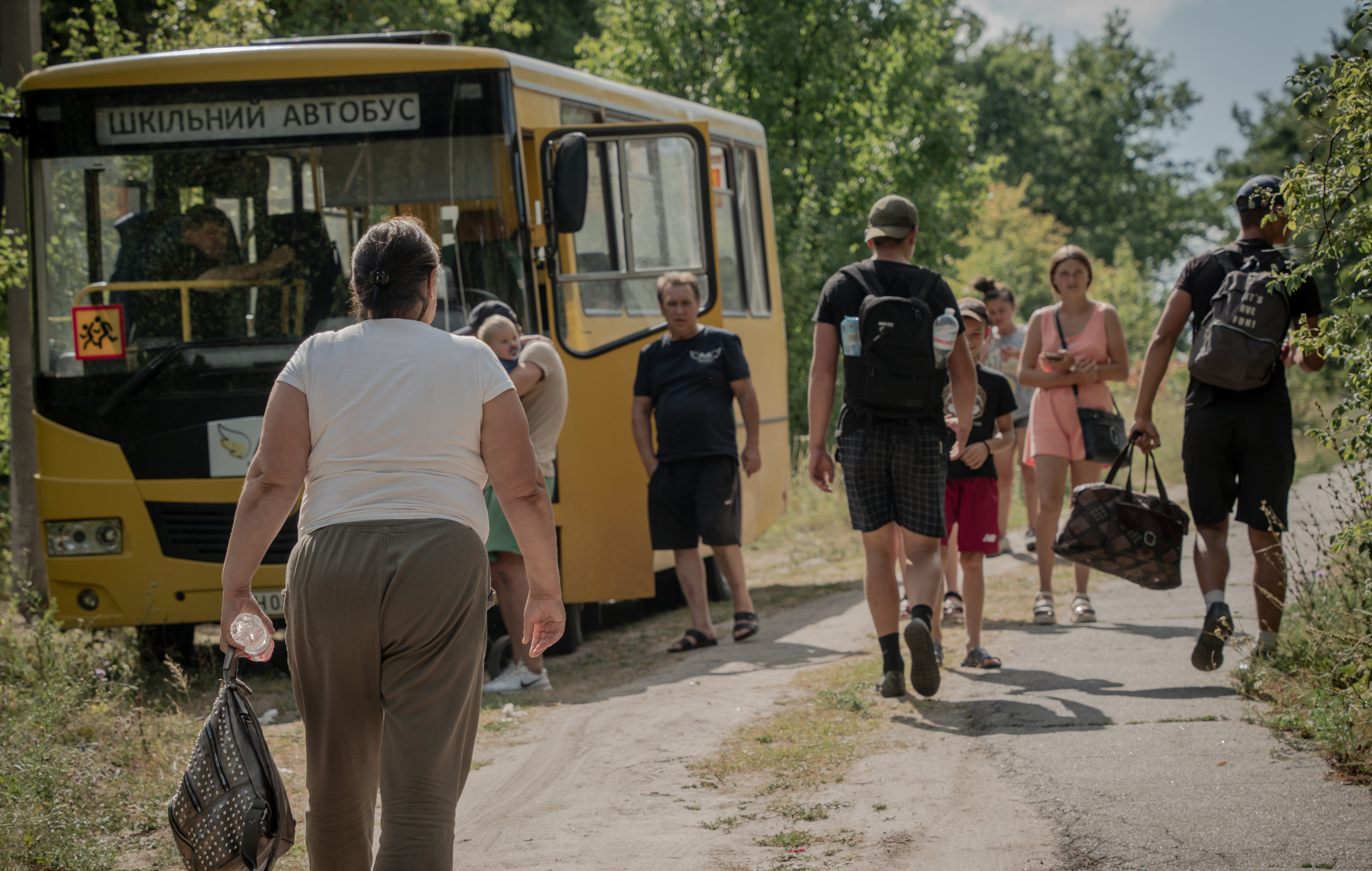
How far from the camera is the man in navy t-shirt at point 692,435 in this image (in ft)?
26.1

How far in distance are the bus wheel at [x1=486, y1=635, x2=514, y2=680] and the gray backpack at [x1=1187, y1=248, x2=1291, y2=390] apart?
3809 mm

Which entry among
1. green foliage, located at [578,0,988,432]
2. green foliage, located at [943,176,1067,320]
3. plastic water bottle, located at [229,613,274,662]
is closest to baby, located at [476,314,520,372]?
plastic water bottle, located at [229,613,274,662]

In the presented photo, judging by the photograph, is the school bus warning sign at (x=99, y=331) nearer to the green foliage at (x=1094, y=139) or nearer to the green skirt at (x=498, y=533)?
the green skirt at (x=498, y=533)

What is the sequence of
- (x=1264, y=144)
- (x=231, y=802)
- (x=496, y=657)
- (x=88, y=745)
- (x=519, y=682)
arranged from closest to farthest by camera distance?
(x=231, y=802) < (x=88, y=745) < (x=519, y=682) < (x=496, y=657) < (x=1264, y=144)

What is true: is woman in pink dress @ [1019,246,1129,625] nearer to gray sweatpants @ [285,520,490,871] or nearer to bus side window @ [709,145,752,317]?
bus side window @ [709,145,752,317]

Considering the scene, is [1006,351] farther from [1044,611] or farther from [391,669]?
[391,669]

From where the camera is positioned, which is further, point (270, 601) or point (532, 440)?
point (270, 601)

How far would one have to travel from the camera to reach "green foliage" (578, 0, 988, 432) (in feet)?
70.4

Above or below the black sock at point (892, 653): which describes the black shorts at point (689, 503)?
above

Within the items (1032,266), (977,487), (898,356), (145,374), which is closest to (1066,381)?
(977,487)

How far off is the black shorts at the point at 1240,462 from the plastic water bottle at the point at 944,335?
1169 mm

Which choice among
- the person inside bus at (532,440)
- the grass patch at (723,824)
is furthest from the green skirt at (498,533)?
the grass patch at (723,824)

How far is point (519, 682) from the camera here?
7035 millimetres

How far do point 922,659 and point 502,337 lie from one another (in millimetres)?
2557
